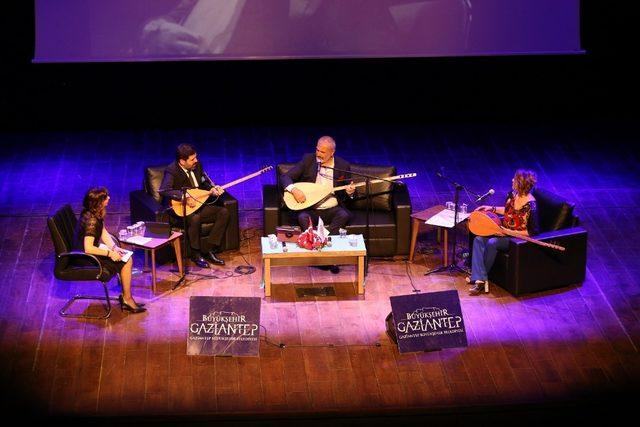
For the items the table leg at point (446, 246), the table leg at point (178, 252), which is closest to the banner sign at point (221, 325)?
the table leg at point (178, 252)

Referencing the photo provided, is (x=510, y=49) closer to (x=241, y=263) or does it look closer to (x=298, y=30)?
(x=298, y=30)

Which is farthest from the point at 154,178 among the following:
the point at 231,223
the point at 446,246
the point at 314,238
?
the point at 446,246

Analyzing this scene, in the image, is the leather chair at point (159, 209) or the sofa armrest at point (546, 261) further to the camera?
the leather chair at point (159, 209)

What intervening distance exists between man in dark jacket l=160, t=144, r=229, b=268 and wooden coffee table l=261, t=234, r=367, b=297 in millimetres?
684

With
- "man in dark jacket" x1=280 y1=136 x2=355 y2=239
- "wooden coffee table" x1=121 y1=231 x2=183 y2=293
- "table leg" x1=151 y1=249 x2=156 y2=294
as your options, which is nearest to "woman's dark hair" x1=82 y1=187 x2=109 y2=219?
"wooden coffee table" x1=121 y1=231 x2=183 y2=293

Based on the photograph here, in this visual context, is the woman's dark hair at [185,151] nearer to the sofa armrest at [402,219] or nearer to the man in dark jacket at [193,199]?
the man in dark jacket at [193,199]

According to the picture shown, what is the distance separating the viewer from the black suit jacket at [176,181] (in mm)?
9391

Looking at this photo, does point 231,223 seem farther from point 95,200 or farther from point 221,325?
point 221,325

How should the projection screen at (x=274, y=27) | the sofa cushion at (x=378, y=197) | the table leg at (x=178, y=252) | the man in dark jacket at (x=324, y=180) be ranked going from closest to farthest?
the table leg at (x=178, y=252) → the man in dark jacket at (x=324, y=180) → the sofa cushion at (x=378, y=197) → the projection screen at (x=274, y=27)

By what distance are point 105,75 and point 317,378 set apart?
241 inches

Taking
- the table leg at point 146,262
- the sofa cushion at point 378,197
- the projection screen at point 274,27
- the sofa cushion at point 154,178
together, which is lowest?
the table leg at point 146,262

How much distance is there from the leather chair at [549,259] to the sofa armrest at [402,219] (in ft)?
2.85

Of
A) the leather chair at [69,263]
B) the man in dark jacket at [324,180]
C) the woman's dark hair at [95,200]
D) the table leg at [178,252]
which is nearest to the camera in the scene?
the woman's dark hair at [95,200]

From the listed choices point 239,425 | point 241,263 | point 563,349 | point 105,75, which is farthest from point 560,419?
point 105,75
